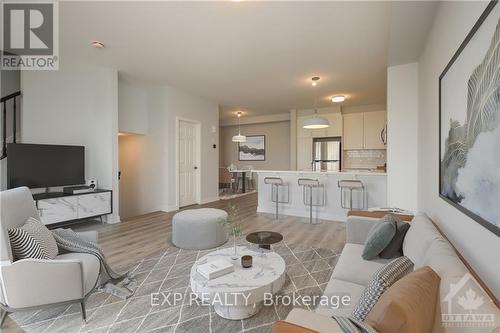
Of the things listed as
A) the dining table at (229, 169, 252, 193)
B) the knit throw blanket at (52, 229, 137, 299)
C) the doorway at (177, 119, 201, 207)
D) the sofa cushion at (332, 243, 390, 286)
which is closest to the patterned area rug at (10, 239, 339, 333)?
the knit throw blanket at (52, 229, 137, 299)

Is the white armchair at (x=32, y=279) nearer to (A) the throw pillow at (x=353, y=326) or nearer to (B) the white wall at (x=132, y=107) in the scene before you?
(A) the throw pillow at (x=353, y=326)

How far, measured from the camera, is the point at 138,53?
150 inches

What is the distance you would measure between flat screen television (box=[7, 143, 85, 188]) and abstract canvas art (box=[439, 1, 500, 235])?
→ 519 cm

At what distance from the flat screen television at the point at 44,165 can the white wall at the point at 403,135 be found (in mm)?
5317

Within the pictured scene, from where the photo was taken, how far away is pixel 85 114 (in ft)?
15.0

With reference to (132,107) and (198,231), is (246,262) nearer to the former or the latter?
(198,231)

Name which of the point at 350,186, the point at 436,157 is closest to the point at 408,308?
the point at 436,157

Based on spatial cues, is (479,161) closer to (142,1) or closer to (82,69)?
(142,1)

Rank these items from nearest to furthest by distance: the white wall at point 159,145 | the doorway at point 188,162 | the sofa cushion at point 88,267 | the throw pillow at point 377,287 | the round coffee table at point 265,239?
the throw pillow at point 377,287, the sofa cushion at point 88,267, the round coffee table at point 265,239, the white wall at point 159,145, the doorway at point 188,162

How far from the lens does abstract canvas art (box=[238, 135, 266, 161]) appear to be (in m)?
9.70

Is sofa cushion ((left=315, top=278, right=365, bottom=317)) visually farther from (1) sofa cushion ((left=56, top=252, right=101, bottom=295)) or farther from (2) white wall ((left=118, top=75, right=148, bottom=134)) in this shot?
(2) white wall ((left=118, top=75, right=148, bottom=134))

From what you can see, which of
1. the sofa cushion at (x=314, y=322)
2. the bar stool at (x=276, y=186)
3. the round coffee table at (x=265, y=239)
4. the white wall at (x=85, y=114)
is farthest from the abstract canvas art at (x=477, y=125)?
the white wall at (x=85, y=114)

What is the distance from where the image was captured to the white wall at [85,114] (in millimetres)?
4211

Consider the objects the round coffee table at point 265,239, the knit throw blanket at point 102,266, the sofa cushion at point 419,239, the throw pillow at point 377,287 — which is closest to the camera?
the throw pillow at point 377,287
